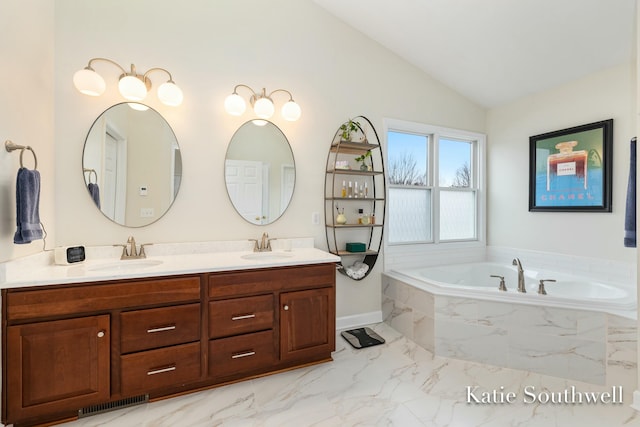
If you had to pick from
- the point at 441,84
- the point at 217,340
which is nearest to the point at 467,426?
the point at 217,340

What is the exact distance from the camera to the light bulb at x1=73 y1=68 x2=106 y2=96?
191cm

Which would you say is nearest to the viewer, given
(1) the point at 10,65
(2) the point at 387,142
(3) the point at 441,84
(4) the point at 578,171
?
(1) the point at 10,65

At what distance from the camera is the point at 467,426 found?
1573mm

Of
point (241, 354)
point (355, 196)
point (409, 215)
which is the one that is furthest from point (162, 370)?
point (409, 215)

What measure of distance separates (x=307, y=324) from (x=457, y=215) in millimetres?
2442

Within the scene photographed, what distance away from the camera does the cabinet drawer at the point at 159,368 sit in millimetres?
1683

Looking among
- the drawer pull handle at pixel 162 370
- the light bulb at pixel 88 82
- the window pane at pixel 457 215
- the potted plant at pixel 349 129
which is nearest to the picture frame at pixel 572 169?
the window pane at pixel 457 215

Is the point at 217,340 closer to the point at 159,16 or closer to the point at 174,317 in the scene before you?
the point at 174,317

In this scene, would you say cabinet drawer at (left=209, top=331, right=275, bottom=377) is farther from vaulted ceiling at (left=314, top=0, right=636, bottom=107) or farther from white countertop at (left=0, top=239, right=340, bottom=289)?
vaulted ceiling at (left=314, top=0, right=636, bottom=107)

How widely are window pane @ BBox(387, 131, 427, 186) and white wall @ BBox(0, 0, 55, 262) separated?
283cm

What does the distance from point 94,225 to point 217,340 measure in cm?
122

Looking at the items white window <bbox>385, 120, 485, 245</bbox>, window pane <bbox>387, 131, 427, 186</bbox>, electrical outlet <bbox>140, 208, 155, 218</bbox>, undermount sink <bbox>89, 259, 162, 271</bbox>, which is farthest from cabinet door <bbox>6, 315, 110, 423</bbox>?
window pane <bbox>387, 131, 427, 186</bbox>

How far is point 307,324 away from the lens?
215cm

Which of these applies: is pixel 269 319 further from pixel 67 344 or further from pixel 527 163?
pixel 527 163
